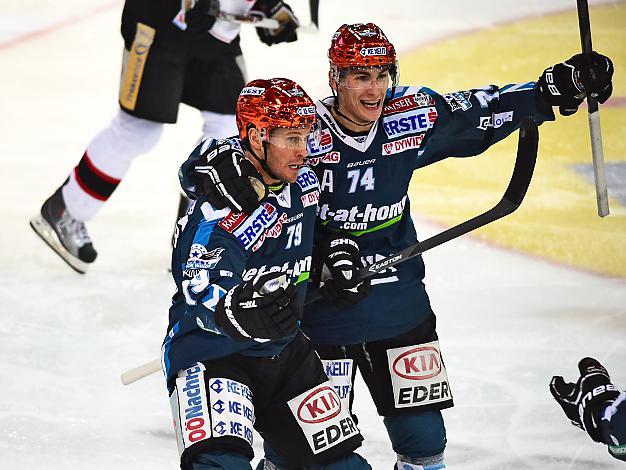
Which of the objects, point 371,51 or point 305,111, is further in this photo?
point 371,51

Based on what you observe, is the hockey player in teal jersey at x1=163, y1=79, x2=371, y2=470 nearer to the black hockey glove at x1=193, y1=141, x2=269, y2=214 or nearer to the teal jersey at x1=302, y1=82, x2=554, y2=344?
the black hockey glove at x1=193, y1=141, x2=269, y2=214

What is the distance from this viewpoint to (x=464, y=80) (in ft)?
21.4

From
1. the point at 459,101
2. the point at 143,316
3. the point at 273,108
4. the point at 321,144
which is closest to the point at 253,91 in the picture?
the point at 273,108

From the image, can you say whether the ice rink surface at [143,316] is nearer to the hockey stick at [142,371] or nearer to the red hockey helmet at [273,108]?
the hockey stick at [142,371]

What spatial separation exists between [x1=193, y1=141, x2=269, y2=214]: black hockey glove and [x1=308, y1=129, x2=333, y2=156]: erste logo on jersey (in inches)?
12.2

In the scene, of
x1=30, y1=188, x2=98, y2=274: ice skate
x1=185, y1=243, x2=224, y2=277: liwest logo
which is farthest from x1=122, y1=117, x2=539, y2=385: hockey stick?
x1=30, y1=188, x2=98, y2=274: ice skate

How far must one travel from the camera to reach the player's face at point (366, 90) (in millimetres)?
2945

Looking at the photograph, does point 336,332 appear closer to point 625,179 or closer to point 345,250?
point 345,250

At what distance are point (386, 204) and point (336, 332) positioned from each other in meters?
0.32

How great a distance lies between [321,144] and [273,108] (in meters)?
0.33

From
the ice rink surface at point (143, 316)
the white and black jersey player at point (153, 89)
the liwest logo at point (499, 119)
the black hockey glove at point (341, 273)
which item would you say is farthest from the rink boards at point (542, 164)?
the black hockey glove at point (341, 273)

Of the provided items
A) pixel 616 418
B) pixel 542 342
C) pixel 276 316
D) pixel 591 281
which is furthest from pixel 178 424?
pixel 591 281

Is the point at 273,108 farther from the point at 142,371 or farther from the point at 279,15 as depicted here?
the point at 279,15

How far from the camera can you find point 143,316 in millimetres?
4441
